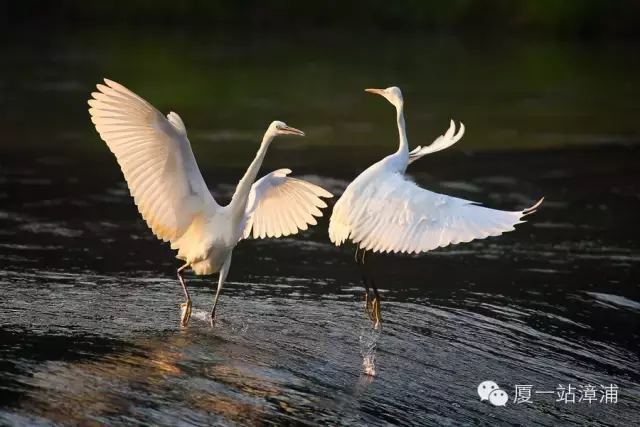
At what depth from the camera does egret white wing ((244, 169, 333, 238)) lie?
10328mm

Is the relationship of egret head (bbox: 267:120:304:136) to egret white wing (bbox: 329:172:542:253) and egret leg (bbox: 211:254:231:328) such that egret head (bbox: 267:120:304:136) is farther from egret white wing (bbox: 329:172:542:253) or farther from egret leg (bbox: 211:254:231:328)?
egret leg (bbox: 211:254:231:328)

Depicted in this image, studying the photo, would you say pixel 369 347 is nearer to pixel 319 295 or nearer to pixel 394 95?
pixel 319 295

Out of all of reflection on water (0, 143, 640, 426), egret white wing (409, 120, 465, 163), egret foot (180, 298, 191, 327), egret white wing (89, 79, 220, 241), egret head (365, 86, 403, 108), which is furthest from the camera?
egret head (365, 86, 403, 108)

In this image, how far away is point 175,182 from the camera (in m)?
9.27

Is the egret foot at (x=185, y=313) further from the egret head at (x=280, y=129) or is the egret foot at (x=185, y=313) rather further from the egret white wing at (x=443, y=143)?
the egret white wing at (x=443, y=143)

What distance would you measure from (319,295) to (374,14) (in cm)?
3983

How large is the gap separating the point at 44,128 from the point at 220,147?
325 centimetres

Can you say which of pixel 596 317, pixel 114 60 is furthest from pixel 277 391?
pixel 114 60

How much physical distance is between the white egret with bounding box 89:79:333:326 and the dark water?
1.79 feet

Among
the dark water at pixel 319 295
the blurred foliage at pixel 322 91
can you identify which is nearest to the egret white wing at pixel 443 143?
the dark water at pixel 319 295

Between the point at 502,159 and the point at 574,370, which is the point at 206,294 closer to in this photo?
the point at 574,370

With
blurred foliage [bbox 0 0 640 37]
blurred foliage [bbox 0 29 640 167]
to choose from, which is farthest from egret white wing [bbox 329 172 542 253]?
blurred foliage [bbox 0 0 640 37]

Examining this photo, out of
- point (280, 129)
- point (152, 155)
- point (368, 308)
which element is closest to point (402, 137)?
point (280, 129)

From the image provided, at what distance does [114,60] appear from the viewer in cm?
3125
